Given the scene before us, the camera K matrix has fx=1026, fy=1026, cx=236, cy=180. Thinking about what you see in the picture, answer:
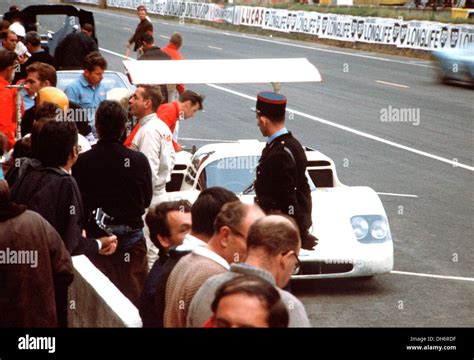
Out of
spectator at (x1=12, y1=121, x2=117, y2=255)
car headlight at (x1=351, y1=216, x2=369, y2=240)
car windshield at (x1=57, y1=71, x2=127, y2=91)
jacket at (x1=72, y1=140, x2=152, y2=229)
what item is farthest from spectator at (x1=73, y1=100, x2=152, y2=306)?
car windshield at (x1=57, y1=71, x2=127, y2=91)

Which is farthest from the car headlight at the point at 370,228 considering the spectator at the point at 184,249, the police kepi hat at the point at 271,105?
the spectator at the point at 184,249

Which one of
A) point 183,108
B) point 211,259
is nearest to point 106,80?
point 183,108

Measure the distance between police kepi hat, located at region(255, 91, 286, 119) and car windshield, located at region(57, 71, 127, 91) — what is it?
253 inches

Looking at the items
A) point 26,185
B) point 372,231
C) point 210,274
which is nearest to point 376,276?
point 372,231

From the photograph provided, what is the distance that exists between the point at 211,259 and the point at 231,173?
5.23m

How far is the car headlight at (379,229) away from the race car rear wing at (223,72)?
59.1 inches

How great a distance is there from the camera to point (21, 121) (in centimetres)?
967

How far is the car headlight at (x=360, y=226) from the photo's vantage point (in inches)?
386

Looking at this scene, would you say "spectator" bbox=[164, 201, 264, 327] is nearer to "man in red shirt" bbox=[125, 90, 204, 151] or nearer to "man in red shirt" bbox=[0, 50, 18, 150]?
"man in red shirt" bbox=[0, 50, 18, 150]

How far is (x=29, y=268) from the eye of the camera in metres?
5.68

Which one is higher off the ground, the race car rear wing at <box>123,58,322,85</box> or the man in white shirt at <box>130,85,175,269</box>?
the race car rear wing at <box>123,58,322,85</box>

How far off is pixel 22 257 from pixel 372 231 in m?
4.95

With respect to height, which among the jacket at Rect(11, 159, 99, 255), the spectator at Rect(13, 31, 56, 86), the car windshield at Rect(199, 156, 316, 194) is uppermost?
the jacket at Rect(11, 159, 99, 255)

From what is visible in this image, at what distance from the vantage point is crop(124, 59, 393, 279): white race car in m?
9.57
